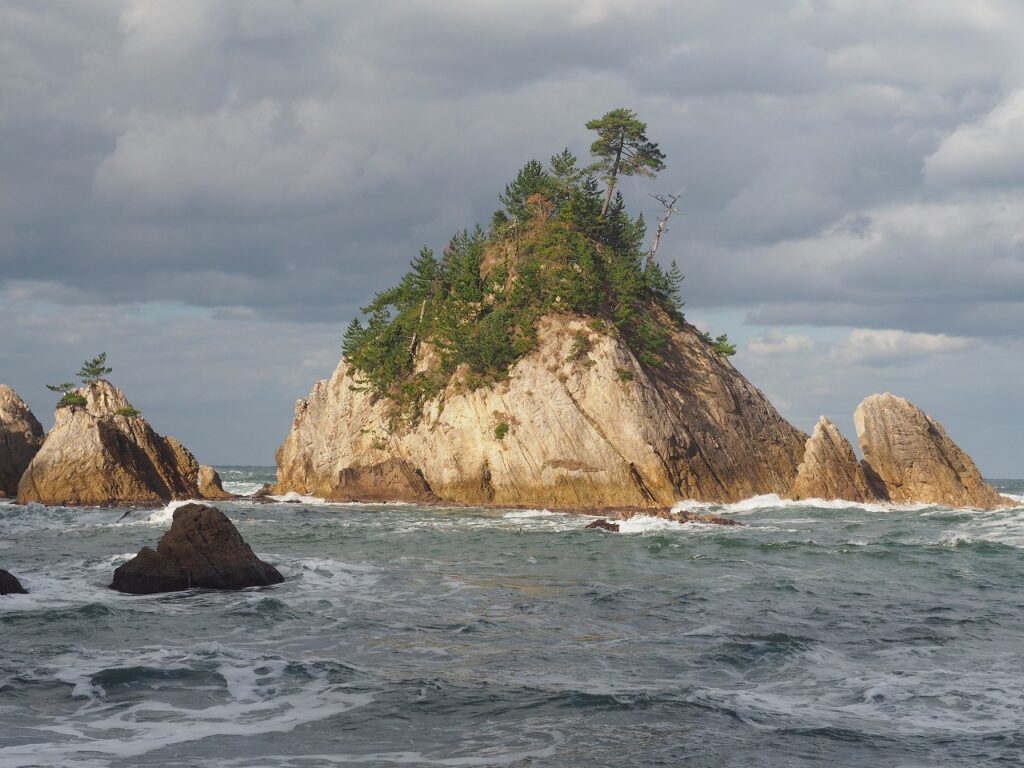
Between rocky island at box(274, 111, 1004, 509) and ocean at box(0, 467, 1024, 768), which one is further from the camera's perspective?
rocky island at box(274, 111, 1004, 509)

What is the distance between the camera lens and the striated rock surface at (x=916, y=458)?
5528 cm

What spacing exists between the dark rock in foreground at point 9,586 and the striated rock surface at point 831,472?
43108 millimetres

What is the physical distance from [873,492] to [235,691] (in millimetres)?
48157

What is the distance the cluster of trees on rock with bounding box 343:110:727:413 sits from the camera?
6247 centimetres

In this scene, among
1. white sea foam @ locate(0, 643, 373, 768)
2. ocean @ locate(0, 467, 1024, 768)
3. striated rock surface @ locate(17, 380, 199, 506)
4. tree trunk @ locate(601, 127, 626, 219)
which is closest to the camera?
white sea foam @ locate(0, 643, 373, 768)

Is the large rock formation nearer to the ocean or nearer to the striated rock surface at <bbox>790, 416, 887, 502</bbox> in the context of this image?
the ocean

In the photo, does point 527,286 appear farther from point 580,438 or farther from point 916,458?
point 916,458

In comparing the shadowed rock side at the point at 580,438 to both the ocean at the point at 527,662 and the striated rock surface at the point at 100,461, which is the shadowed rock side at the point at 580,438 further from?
the ocean at the point at 527,662

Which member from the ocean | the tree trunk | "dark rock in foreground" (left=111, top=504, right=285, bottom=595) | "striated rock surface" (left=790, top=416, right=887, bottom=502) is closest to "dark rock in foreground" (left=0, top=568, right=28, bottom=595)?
the ocean

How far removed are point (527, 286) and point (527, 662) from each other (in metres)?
48.8

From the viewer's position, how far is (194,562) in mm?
23328

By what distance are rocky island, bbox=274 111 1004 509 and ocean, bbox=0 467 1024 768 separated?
78.2 feet

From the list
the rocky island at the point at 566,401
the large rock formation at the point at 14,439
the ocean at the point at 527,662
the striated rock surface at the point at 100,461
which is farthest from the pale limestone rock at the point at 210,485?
the ocean at the point at 527,662

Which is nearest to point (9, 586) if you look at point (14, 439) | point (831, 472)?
point (831, 472)
